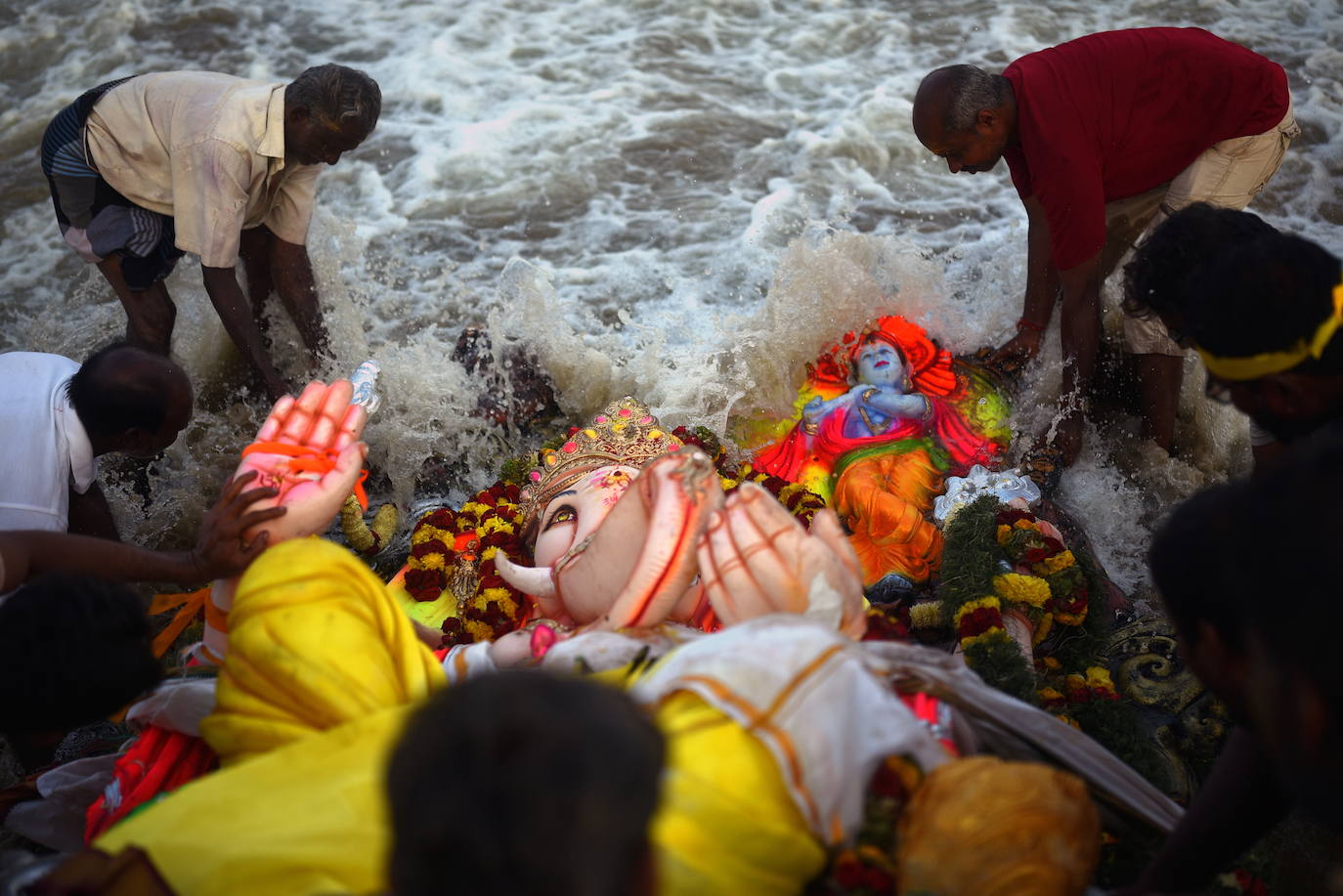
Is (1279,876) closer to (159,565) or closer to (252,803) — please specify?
(252,803)

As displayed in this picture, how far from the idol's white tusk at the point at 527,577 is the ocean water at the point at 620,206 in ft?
5.72

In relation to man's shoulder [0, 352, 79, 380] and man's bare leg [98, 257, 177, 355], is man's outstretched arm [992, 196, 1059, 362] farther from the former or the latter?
man's bare leg [98, 257, 177, 355]

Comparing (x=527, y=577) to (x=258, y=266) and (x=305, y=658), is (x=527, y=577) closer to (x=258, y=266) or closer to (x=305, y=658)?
(x=305, y=658)

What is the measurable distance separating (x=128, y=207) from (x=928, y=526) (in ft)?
11.8

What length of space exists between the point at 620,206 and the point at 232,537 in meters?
5.08

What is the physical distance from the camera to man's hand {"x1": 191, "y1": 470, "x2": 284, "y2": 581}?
256 centimetres

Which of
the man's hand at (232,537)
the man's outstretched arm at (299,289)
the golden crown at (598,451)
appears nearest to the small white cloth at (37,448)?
the man's hand at (232,537)

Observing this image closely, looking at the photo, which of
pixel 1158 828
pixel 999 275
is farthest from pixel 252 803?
pixel 999 275

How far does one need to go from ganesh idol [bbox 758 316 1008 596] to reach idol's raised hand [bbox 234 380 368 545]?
184cm

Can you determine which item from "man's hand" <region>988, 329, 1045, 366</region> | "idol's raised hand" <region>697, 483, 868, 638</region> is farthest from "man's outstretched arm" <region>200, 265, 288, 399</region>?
"man's hand" <region>988, 329, 1045, 366</region>

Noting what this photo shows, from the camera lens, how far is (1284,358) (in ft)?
7.51

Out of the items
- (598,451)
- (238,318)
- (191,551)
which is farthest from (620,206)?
(191,551)

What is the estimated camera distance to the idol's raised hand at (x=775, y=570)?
2.23 metres

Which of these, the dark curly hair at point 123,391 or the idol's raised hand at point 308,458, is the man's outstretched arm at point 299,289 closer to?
the dark curly hair at point 123,391
